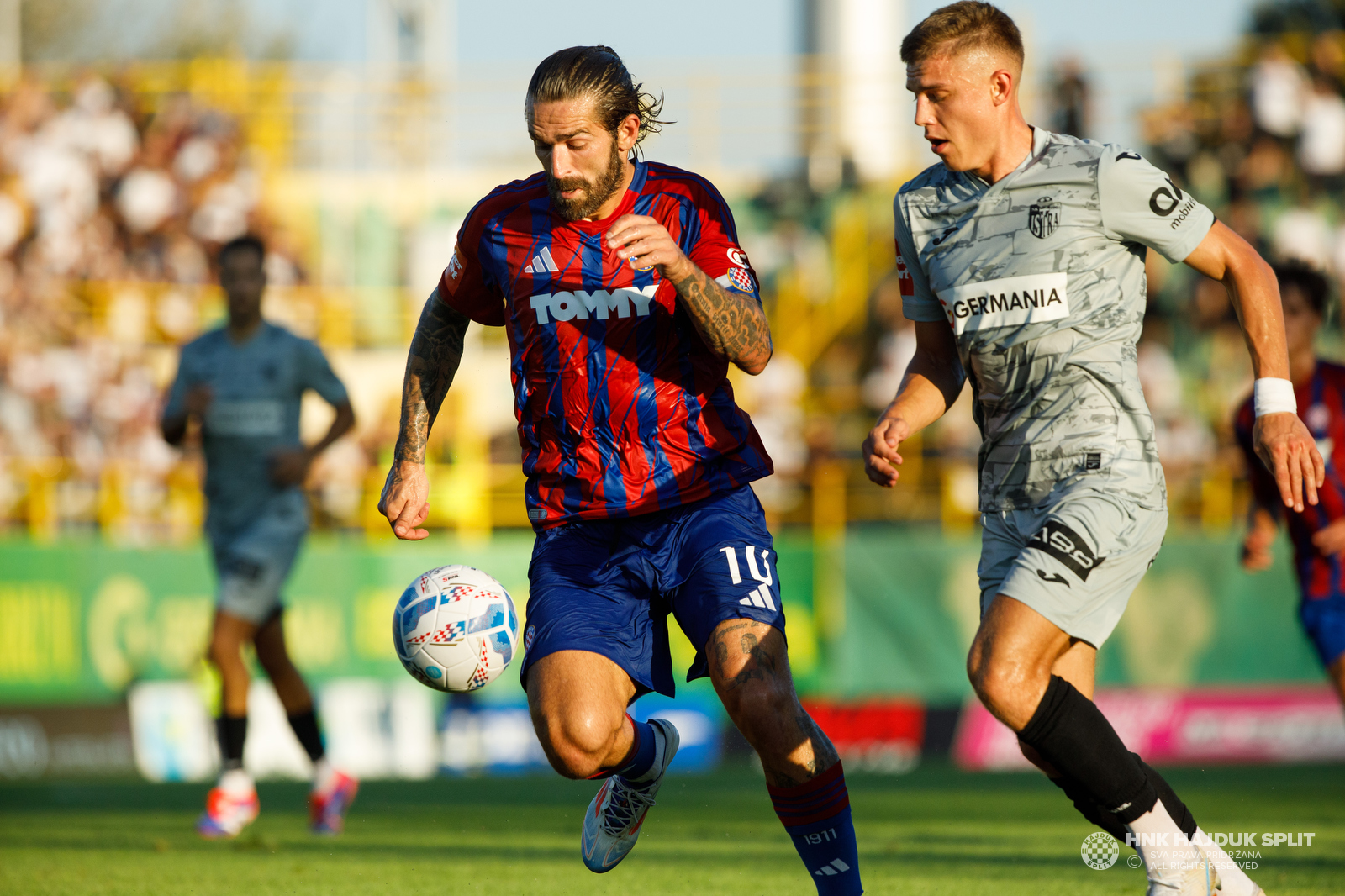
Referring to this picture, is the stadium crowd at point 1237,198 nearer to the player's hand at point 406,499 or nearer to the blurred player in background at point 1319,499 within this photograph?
the blurred player in background at point 1319,499

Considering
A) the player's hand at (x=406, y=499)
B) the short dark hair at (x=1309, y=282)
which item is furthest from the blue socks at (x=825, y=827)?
the short dark hair at (x=1309, y=282)

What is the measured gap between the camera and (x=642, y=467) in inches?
192

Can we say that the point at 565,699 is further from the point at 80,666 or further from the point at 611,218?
the point at 80,666

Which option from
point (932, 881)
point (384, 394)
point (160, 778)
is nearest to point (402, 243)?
point (384, 394)

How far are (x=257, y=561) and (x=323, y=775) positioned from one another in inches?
48.9

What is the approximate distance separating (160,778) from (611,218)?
9.56 metres

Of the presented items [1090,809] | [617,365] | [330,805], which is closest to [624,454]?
[617,365]

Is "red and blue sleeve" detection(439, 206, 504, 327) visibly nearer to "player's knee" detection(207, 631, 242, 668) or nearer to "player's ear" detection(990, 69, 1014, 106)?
"player's ear" detection(990, 69, 1014, 106)

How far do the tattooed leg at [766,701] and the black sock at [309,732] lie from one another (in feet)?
13.1

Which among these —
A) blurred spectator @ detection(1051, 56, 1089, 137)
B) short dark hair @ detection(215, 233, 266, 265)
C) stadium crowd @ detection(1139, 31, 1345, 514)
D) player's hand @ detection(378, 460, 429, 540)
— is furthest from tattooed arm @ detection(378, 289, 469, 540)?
blurred spectator @ detection(1051, 56, 1089, 137)

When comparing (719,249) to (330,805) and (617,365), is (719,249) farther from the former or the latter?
(330,805)

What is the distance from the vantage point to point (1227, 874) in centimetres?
446

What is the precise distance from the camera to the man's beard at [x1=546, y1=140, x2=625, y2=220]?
4805 mm

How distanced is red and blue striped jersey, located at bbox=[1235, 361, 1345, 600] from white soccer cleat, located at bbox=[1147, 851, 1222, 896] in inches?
129
